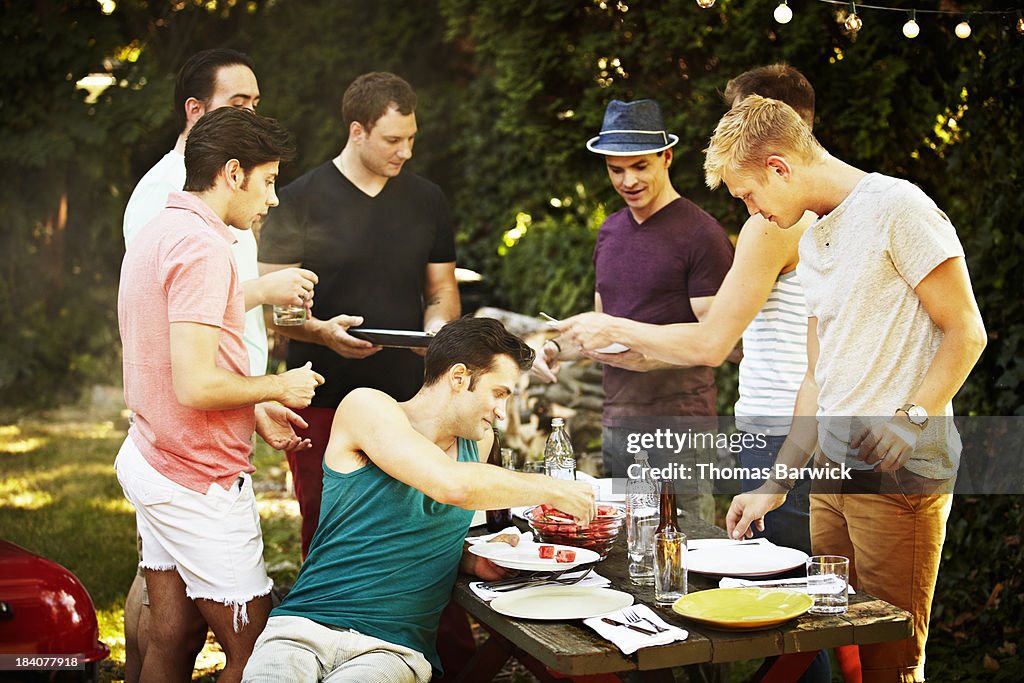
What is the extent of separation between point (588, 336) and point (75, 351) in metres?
6.43

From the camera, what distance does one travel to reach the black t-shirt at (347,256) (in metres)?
3.78

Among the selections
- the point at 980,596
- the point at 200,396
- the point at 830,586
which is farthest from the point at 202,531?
the point at 980,596

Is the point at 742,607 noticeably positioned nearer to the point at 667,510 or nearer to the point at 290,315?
the point at 667,510

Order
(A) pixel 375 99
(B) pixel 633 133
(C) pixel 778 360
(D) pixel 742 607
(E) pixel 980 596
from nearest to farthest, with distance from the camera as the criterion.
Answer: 1. (D) pixel 742 607
2. (C) pixel 778 360
3. (B) pixel 633 133
4. (A) pixel 375 99
5. (E) pixel 980 596

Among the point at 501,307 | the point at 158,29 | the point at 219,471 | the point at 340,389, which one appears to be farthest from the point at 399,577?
the point at 158,29

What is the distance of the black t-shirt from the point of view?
378 cm

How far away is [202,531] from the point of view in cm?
258

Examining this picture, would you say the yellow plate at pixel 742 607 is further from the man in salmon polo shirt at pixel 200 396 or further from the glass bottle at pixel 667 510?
the man in salmon polo shirt at pixel 200 396

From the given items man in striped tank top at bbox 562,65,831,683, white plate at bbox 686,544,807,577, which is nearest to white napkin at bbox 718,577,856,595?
white plate at bbox 686,544,807,577

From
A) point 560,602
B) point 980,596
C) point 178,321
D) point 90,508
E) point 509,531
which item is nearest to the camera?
point 560,602

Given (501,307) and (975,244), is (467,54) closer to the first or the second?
(501,307)

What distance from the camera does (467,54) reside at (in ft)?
29.1

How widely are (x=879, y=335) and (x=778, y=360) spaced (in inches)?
29.8

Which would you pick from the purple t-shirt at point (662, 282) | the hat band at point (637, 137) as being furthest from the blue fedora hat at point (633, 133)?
the purple t-shirt at point (662, 282)
